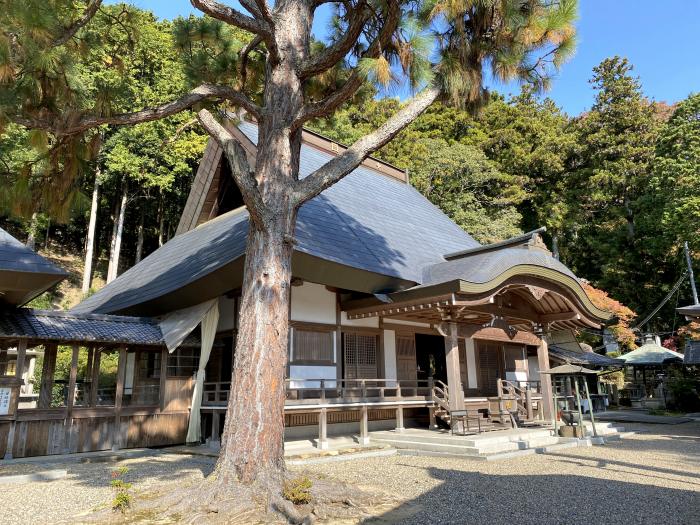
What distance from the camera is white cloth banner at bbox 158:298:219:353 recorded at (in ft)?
32.6

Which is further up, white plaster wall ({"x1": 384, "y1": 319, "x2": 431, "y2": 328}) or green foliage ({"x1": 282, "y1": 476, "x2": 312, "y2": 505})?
white plaster wall ({"x1": 384, "y1": 319, "x2": 431, "y2": 328})

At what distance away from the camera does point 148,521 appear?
4238 mm

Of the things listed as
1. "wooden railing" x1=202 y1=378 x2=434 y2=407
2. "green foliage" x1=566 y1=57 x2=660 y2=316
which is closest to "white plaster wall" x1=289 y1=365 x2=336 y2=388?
"wooden railing" x1=202 y1=378 x2=434 y2=407

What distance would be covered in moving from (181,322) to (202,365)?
1.01 m

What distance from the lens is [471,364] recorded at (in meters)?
13.4

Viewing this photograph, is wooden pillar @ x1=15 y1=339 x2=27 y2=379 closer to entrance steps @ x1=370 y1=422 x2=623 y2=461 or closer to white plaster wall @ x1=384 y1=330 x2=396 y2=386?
entrance steps @ x1=370 y1=422 x2=623 y2=461

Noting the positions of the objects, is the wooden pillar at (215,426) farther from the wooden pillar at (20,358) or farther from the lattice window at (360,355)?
the wooden pillar at (20,358)

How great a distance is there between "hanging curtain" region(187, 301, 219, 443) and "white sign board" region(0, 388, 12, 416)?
3.09 metres

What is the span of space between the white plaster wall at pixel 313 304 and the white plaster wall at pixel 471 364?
14.7ft

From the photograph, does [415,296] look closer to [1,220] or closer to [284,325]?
[284,325]

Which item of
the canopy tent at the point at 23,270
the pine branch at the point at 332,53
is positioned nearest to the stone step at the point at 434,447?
the pine branch at the point at 332,53

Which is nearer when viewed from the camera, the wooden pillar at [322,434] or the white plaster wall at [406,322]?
the wooden pillar at [322,434]

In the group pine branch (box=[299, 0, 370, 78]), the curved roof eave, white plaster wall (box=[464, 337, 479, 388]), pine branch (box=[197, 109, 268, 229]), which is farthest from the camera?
white plaster wall (box=[464, 337, 479, 388])

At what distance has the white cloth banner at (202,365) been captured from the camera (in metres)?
9.96
